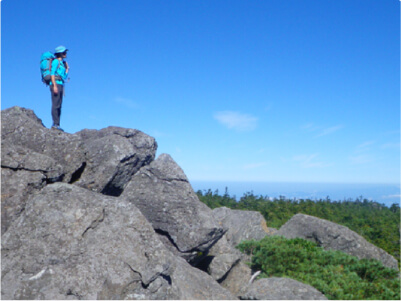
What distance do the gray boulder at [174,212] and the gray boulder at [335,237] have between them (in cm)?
734

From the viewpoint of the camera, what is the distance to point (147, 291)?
23.6 ft

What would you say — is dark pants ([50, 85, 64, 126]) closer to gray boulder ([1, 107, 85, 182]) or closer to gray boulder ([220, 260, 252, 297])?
gray boulder ([1, 107, 85, 182])

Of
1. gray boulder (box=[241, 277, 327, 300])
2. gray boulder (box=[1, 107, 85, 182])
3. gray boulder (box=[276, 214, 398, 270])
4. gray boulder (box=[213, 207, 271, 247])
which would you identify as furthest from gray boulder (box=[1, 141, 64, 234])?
gray boulder (box=[276, 214, 398, 270])

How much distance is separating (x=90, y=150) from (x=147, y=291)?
475 cm

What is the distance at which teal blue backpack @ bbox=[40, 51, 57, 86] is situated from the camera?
11.7 m

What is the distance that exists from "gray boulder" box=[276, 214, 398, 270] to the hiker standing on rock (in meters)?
11.3

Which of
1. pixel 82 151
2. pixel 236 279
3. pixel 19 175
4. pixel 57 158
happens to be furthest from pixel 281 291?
pixel 19 175

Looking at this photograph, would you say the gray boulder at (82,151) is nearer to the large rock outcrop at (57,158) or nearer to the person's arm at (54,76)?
the large rock outcrop at (57,158)

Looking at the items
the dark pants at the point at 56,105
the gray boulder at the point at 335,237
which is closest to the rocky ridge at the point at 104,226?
Result: the dark pants at the point at 56,105

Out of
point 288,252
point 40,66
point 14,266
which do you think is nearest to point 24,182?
point 14,266

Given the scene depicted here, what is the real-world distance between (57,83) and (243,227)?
9.89 m

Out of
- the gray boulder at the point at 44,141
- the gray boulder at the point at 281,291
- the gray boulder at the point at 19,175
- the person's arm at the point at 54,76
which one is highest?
the person's arm at the point at 54,76

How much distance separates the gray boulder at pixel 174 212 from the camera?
32.8 ft

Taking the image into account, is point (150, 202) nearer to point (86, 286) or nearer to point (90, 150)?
point (90, 150)
